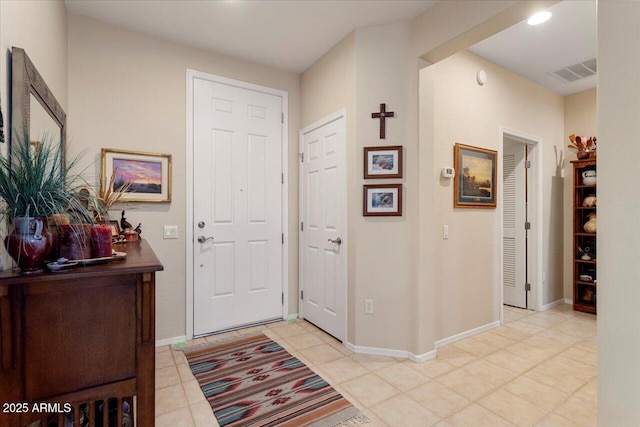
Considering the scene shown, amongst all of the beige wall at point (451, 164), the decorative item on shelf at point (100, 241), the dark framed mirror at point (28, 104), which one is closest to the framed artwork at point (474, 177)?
the beige wall at point (451, 164)

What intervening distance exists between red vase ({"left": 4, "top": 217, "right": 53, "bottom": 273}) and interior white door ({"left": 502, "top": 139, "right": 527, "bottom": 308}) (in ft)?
13.6

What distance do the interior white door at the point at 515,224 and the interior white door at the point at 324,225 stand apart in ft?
7.38

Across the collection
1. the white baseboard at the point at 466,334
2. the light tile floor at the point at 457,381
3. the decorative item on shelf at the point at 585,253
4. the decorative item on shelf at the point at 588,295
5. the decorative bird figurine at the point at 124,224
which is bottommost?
the light tile floor at the point at 457,381

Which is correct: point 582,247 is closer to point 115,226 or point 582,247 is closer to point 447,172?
point 447,172

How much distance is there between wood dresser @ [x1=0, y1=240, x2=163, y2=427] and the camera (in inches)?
38.7

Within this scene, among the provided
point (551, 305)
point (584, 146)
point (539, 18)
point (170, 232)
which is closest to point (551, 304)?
point (551, 305)

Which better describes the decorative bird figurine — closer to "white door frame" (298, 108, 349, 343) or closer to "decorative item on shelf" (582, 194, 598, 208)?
"white door frame" (298, 108, 349, 343)

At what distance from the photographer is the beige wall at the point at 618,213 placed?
1146 mm

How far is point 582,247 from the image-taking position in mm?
3789

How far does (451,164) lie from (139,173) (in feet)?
9.02

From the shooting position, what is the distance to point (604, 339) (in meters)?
1.22

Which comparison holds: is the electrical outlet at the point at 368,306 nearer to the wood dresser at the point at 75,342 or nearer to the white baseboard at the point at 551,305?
the wood dresser at the point at 75,342

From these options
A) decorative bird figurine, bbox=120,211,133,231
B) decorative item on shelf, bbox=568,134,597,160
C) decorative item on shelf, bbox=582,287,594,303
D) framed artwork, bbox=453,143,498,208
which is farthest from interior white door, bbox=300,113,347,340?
decorative item on shelf, bbox=582,287,594,303

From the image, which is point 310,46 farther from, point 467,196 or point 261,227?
point 467,196
